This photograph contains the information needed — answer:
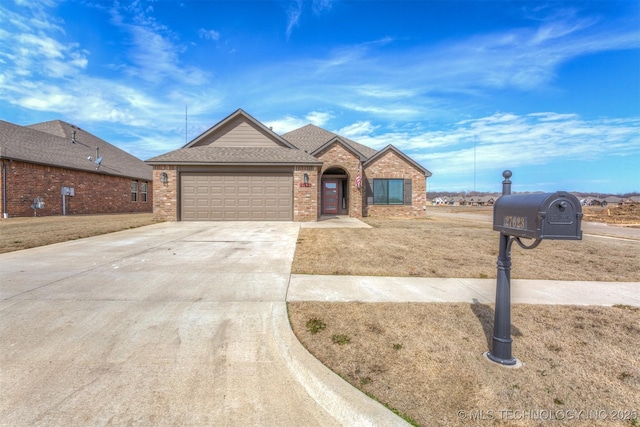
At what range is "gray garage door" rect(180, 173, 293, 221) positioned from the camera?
15.1 meters

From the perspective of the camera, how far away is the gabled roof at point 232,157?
14.7m

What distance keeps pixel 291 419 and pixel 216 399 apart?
2.01 ft

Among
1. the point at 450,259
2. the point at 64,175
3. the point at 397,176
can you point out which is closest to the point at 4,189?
the point at 64,175

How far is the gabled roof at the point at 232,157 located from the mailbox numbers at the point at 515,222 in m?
12.7

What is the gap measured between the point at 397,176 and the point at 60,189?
2191 centimetres

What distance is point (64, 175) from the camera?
779 inches

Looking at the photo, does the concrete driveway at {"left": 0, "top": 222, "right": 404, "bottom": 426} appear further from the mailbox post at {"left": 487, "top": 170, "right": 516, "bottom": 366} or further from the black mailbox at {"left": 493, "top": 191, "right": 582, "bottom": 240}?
the black mailbox at {"left": 493, "top": 191, "right": 582, "bottom": 240}

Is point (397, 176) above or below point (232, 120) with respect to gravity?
below

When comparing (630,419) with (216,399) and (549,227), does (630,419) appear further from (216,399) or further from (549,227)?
(216,399)

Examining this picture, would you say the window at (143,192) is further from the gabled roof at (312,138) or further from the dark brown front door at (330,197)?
the dark brown front door at (330,197)

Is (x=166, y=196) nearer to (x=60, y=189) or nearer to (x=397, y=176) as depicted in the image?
(x=60, y=189)

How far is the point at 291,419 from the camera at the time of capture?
2.13 m

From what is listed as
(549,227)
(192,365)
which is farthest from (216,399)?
(549,227)

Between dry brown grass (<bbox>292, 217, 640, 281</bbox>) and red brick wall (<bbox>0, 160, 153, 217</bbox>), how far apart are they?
18061 mm
